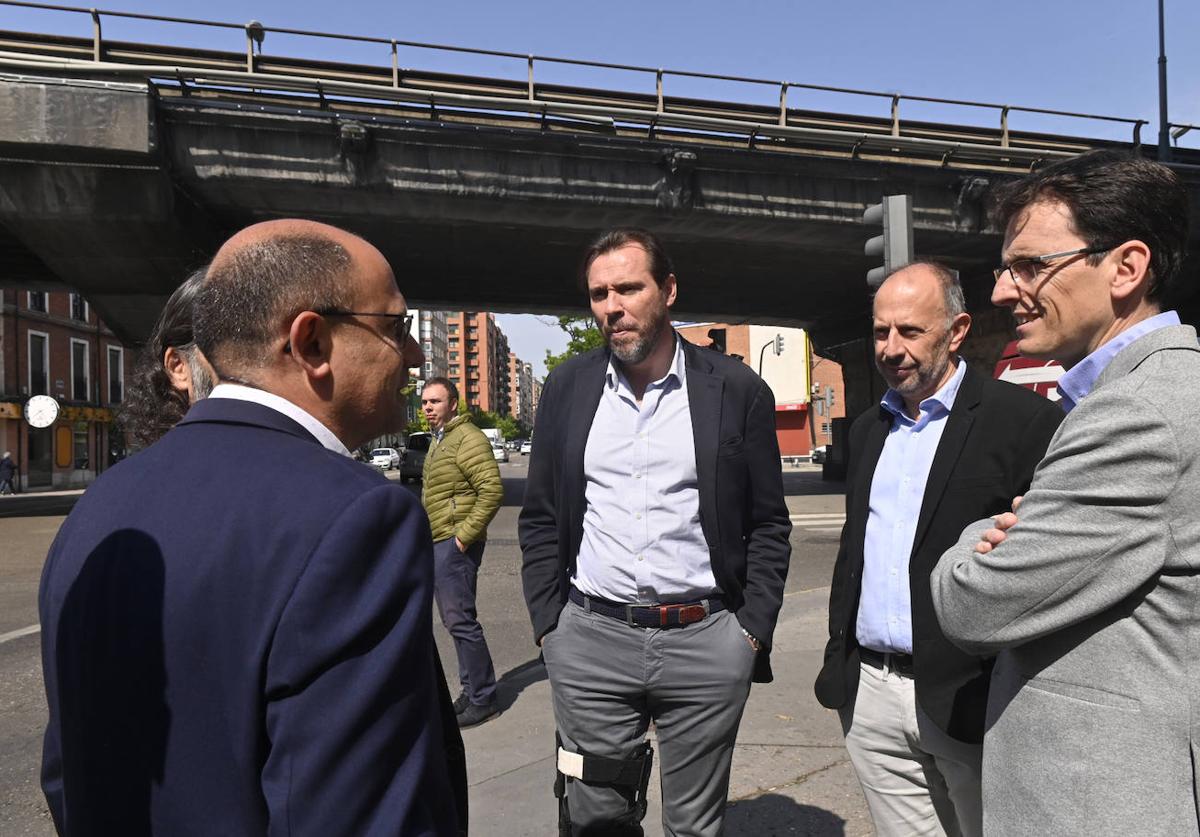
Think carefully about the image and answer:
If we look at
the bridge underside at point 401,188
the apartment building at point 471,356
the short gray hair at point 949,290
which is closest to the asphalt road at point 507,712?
the short gray hair at point 949,290

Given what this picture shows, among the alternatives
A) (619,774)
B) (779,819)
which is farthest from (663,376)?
(779,819)

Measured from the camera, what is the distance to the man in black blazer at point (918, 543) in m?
2.24

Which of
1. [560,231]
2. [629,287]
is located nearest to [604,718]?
[629,287]

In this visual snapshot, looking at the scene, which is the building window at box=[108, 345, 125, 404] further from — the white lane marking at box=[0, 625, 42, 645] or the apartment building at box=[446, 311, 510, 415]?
the apartment building at box=[446, 311, 510, 415]

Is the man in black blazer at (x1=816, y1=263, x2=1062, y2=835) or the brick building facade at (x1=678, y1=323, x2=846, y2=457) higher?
the brick building facade at (x1=678, y1=323, x2=846, y2=457)

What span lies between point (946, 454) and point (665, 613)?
964mm

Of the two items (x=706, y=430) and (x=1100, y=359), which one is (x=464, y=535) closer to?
(x=706, y=430)

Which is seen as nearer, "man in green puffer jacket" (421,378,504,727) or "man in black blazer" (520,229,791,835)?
"man in black blazer" (520,229,791,835)

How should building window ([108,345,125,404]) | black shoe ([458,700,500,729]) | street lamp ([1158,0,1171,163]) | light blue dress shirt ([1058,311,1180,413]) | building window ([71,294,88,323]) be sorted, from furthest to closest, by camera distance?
building window ([108,345,125,404]), building window ([71,294,88,323]), street lamp ([1158,0,1171,163]), black shoe ([458,700,500,729]), light blue dress shirt ([1058,311,1180,413])

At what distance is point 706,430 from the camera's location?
279cm

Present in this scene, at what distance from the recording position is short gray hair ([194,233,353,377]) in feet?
4.32

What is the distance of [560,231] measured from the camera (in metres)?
17.3

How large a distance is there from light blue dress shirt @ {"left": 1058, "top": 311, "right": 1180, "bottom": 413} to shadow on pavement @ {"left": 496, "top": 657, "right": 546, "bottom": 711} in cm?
423

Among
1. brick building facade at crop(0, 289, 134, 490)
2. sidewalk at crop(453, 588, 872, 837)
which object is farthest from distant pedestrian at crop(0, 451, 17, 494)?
sidewalk at crop(453, 588, 872, 837)
